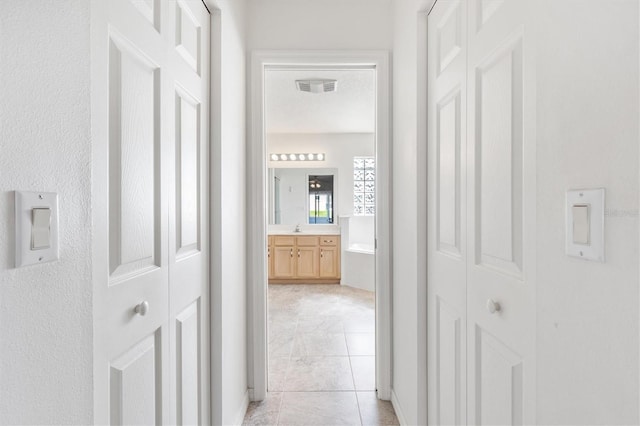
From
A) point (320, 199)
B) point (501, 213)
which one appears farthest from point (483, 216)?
point (320, 199)

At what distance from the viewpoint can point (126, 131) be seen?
0.83m

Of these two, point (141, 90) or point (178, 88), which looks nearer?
point (141, 90)

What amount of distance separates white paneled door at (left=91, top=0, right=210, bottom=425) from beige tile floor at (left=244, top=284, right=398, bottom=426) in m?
0.72

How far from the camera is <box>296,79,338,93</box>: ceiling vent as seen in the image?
3.25m

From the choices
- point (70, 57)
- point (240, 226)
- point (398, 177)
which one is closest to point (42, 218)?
point (70, 57)

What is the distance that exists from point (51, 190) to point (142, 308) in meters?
0.46

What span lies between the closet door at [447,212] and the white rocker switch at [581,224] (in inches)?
20.7

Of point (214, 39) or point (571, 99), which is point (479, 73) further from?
point (214, 39)

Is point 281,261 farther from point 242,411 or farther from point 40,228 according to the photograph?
point 40,228

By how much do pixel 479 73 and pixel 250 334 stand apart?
1.79 m

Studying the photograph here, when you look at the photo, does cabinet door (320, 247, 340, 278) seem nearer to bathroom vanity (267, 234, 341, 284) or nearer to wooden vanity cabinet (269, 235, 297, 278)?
bathroom vanity (267, 234, 341, 284)

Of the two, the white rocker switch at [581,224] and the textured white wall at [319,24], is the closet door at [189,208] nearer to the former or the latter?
the textured white wall at [319,24]

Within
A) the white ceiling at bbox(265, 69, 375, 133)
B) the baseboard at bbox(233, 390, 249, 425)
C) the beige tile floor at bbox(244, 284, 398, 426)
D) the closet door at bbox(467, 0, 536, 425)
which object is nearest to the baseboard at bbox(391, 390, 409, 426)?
the beige tile floor at bbox(244, 284, 398, 426)

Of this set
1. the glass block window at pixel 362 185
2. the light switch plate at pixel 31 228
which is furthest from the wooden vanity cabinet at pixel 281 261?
the light switch plate at pixel 31 228
